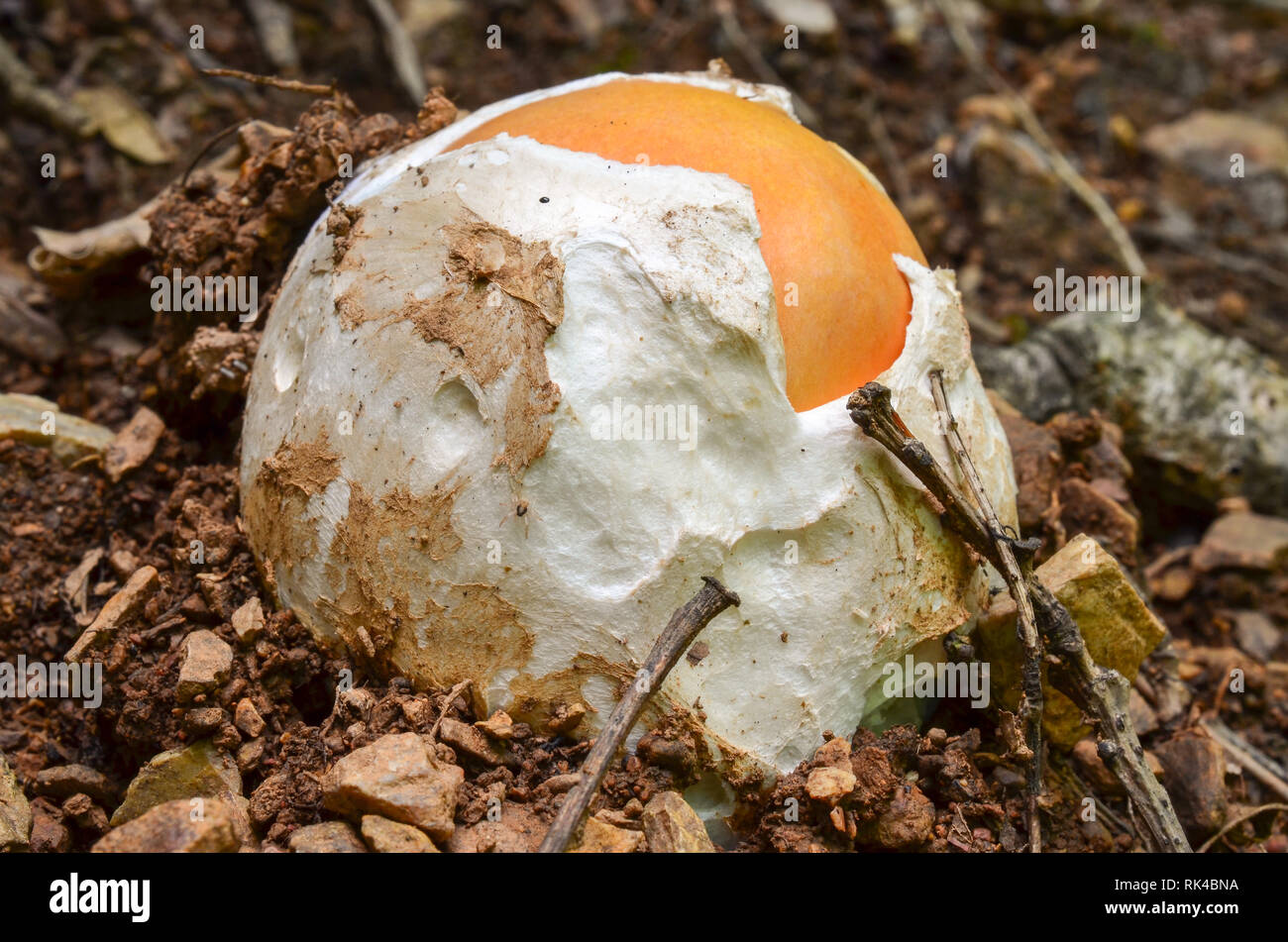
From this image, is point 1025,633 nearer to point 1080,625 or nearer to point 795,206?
point 1080,625

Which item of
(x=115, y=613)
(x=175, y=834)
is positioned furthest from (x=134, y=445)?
(x=175, y=834)

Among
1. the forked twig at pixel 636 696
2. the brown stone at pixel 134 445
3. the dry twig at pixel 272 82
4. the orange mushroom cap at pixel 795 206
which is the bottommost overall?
the forked twig at pixel 636 696

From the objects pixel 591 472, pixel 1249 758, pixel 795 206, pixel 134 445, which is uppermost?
pixel 795 206

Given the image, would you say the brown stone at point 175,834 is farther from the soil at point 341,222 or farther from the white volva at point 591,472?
the white volva at point 591,472

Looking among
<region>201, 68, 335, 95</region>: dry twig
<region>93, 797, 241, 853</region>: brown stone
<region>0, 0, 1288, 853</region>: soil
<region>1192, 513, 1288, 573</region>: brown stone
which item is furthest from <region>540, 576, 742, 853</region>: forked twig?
<region>1192, 513, 1288, 573</region>: brown stone

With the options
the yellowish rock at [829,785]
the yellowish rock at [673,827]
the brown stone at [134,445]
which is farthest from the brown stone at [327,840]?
the brown stone at [134,445]

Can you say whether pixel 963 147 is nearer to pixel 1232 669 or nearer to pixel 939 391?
pixel 1232 669
